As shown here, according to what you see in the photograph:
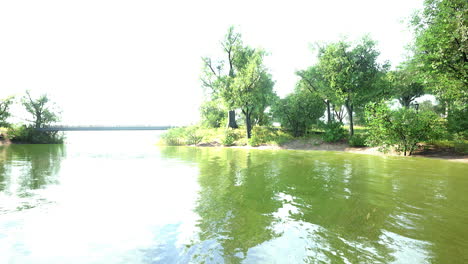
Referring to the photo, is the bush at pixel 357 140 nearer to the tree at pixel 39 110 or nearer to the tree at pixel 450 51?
the tree at pixel 450 51

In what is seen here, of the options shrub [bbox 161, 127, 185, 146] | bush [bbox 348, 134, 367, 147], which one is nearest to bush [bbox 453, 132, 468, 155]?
bush [bbox 348, 134, 367, 147]

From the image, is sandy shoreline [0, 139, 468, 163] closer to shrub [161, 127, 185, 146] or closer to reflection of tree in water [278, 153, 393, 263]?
→ shrub [161, 127, 185, 146]

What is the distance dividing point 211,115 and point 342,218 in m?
42.4

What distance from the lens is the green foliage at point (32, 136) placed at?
48062 millimetres

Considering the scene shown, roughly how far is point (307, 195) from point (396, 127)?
18401 mm

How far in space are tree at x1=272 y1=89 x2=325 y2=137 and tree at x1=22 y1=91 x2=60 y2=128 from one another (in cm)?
5420

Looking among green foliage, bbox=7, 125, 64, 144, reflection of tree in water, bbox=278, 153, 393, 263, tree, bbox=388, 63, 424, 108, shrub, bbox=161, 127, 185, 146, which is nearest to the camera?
reflection of tree in water, bbox=278, 153, 393, 263

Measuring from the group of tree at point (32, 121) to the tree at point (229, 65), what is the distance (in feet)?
132

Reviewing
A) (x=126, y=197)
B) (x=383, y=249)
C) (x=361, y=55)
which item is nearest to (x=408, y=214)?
(x=383, y=249)

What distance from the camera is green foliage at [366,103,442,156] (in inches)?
779

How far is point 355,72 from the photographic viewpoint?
2841 centimetres

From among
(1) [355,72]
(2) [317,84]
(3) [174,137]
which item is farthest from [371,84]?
(3) [174,137]

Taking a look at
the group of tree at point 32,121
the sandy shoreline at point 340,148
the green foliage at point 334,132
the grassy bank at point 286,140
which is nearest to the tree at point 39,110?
the group of tree at point 32,121

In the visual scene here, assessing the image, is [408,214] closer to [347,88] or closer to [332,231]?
[332,231]
